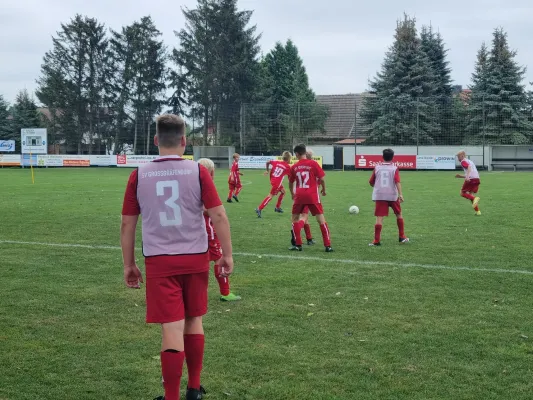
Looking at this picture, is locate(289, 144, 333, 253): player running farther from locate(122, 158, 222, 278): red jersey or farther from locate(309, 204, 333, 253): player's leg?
locate(122, 158, 222, 278): red jersey

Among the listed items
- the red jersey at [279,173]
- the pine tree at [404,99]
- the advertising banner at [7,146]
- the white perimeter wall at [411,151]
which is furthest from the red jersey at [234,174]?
the advertising banner at [7,146]

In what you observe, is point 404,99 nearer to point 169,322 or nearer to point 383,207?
point 383,207

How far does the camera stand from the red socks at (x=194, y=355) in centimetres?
440

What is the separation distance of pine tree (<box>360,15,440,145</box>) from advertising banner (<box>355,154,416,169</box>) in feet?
13.2

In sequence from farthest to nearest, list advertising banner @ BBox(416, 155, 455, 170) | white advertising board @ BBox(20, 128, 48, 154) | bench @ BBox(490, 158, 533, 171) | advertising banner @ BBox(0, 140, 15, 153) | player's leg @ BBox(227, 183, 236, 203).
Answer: advertising banner @ BBox(0, 140, 15, 153) → bench @ BBox(490, 158, 533, 171) → advertising banner @ BBox(416, 155, 455, 170) → white advertising board @ BBox(20, 128, 48, 154) → player's leg @ BBox(227, 183, 236, 203)

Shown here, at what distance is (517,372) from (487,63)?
55.3 metres

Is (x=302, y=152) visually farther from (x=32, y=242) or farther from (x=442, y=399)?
(x=442, y=399)

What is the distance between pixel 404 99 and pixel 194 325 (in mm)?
51324

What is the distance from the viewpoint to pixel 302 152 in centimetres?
1098

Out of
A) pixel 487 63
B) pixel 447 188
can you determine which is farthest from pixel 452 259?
pixel 487 63

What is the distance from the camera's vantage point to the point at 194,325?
4.40 metres

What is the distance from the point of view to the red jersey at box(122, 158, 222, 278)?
4156mm

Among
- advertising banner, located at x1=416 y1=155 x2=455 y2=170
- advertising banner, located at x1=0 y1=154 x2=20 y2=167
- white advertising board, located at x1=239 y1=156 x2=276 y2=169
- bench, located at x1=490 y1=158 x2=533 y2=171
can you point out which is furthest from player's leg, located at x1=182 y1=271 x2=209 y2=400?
advertising banner, located at x1=0 y1=154 x2=20 y2=167

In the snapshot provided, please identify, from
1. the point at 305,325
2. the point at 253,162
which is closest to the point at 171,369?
the point at 305,325
